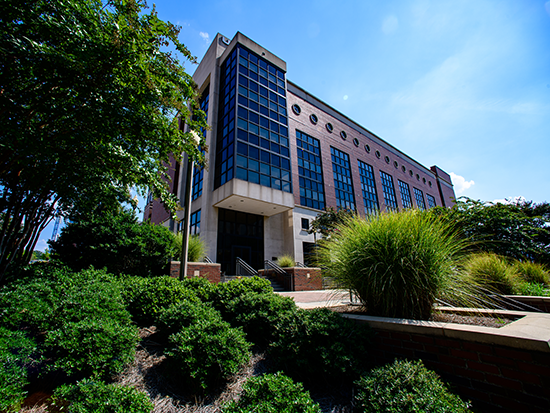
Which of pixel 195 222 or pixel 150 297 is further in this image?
pixel 195 222

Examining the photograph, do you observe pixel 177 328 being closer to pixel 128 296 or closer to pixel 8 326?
pixel 128 296

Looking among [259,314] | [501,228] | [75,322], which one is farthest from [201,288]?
[501,228]

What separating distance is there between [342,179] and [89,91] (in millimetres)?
28733

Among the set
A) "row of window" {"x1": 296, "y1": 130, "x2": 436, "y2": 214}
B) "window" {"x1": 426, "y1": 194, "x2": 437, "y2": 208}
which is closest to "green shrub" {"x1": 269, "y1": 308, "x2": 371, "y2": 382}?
"row of window" {"x1": 296, "y1": 130, "x2": 436, "y2": 214}

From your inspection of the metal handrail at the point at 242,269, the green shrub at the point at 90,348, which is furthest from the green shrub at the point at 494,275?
the metal handrail at the point at 242,269

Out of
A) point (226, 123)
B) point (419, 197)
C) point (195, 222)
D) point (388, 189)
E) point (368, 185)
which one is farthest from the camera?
point (419, 197)

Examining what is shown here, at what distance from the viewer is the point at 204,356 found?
8.34 ft

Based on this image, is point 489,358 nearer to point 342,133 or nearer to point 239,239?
point 239,239

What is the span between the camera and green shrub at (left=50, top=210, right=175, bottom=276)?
6.61 metres

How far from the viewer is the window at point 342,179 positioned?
94.2ft

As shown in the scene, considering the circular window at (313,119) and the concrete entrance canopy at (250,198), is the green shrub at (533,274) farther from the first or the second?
the circular window at (313,119)

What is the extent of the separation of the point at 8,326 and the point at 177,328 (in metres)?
1.81

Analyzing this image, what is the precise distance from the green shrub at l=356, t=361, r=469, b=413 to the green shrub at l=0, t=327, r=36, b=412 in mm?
2800

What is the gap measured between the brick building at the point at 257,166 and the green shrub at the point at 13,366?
15156mm
